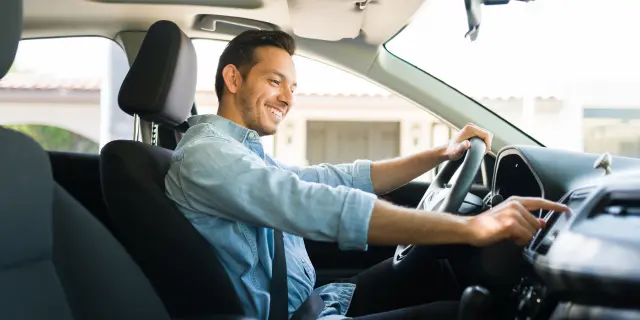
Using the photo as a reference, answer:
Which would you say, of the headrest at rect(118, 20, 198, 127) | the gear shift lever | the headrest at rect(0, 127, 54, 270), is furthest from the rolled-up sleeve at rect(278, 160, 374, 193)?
the headrest at rect(0, 127, 54, 270)

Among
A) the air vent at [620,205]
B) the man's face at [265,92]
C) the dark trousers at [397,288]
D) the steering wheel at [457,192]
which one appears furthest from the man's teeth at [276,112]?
the air vent at [620,205]

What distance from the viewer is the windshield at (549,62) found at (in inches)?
95.0

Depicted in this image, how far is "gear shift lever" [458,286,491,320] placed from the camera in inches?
58.5

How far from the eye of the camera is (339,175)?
2.19m

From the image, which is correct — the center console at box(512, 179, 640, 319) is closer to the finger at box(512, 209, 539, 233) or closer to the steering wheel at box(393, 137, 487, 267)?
the finger at box(512, 209, 539, 233)

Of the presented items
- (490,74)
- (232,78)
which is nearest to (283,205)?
(232,78)

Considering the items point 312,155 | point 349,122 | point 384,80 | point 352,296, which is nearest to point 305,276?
point 352,296

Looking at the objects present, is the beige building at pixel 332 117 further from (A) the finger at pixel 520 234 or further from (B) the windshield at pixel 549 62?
(A) the finger at pixel 520 234

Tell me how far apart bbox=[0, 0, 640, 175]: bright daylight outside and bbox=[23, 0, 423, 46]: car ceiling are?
0.08m

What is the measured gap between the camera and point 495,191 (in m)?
1.87

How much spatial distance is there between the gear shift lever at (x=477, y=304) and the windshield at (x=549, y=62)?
0.55 metres

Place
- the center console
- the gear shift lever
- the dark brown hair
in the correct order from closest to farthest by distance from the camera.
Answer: the center console, the gear shift lever, the dark brown hair

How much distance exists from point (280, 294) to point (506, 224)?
1.90 ft

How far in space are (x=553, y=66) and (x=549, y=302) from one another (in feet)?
10.00
